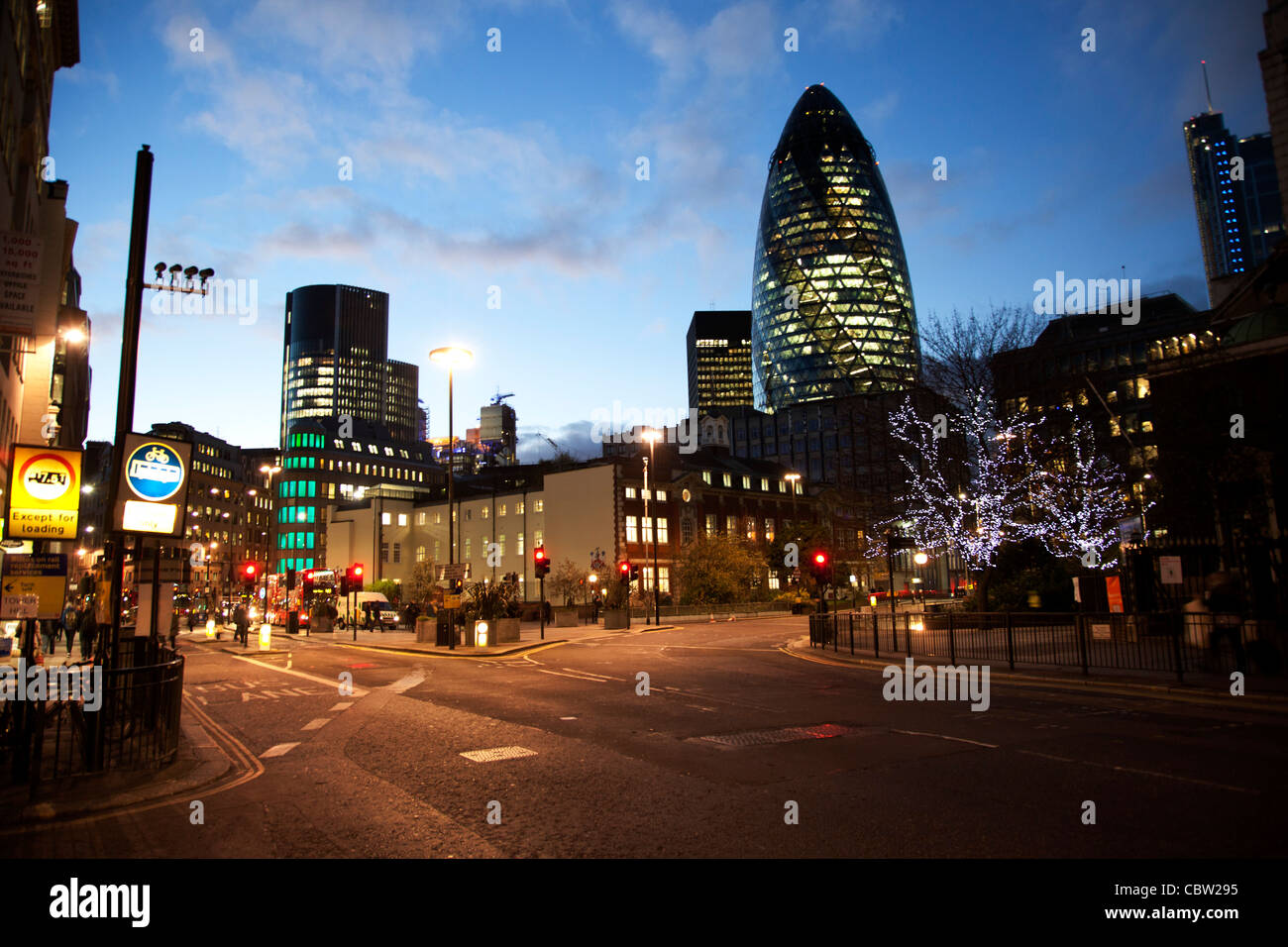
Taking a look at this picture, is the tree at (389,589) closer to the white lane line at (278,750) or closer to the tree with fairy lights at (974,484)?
the tree with fairy lights at (974,484)

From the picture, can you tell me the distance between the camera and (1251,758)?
28.1ft

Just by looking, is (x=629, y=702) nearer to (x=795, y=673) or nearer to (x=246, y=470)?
(x=795, y=673)

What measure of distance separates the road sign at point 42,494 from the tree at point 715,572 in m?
52.2

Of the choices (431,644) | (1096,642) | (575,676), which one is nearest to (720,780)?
(575,676)

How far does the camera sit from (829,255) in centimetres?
18212

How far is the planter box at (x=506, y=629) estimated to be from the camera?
29.3 metres

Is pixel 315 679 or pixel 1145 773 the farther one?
pixel 315 679

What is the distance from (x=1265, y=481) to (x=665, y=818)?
20477 millimetres

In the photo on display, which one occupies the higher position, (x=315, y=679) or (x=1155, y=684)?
(x=1155, y=684)

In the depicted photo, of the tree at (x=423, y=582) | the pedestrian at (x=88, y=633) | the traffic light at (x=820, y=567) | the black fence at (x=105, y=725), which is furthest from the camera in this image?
the tree at (x=423, y=582)

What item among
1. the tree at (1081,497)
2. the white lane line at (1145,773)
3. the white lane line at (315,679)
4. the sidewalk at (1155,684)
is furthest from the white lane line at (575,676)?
the tree at (1081,497)

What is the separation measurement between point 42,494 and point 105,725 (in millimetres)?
3545

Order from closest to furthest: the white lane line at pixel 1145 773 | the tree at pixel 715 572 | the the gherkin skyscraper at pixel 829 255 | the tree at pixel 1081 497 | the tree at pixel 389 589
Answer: the white lane line at pixel 1145 773, the tree at pixel 1081 497, the tree at pixel 715 572, the tree at pixel 389 589, the the gherkin skyscraper at pixel 829 255

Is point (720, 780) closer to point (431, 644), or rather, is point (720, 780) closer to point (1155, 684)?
point (1155, 684)
